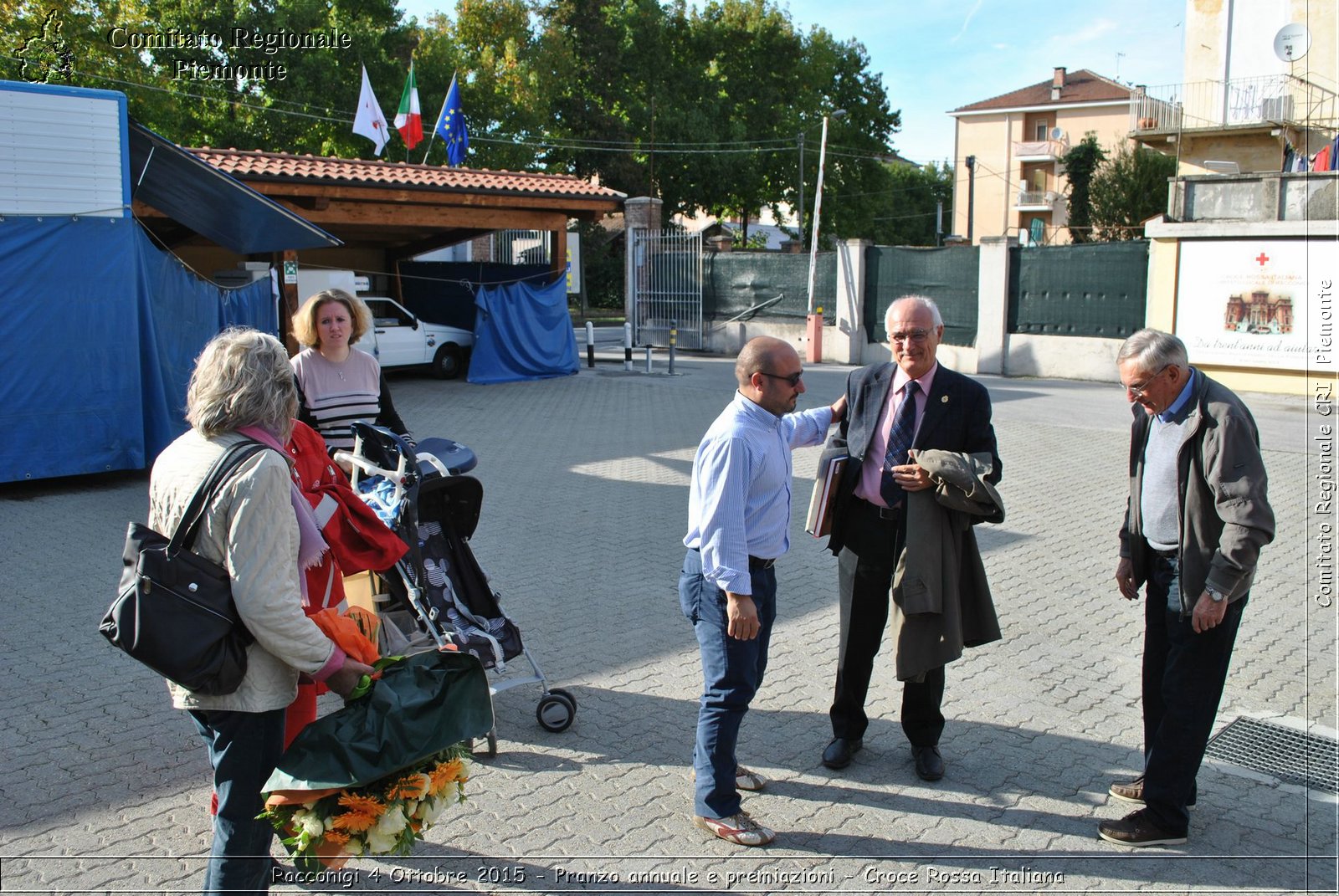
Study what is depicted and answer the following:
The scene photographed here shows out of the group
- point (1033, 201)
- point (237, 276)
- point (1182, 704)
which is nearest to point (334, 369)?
point (1182, 704)

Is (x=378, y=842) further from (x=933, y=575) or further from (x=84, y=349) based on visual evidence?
(x=84, y=349)

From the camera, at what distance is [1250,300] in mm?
16609

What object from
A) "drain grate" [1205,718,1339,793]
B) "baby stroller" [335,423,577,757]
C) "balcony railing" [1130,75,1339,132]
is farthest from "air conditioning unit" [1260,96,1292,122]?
"baby stroller" [335,423,577,757]

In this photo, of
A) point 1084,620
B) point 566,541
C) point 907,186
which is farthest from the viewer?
point 907,186

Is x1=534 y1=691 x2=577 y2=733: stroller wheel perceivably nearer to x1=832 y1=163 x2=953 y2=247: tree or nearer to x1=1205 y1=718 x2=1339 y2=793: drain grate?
x1=1205 y1=718 x2=1339 y2=793: drain grate

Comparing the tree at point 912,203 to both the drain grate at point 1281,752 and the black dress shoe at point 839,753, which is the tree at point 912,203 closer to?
the drain grate at point 1281,752

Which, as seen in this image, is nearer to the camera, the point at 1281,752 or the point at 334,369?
the point at 1281,752

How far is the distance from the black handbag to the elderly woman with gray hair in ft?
0.11

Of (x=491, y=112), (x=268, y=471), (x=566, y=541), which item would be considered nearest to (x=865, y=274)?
(x=566, y=541)

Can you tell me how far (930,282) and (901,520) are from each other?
58.3ft

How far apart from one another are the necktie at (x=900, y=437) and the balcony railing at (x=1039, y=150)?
58.8m

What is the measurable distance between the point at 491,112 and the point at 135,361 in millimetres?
27479

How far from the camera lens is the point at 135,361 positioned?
9508 mm

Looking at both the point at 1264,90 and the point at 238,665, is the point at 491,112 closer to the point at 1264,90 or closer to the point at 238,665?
the point at 1264,90
